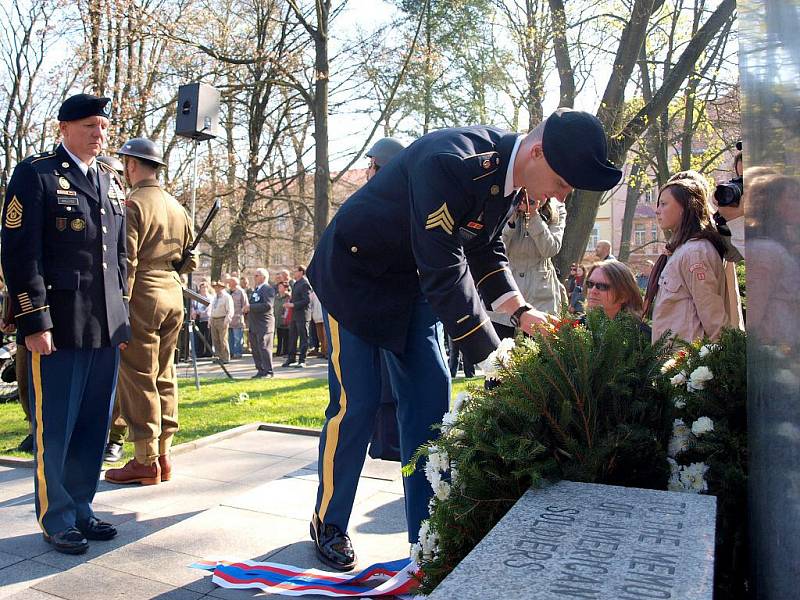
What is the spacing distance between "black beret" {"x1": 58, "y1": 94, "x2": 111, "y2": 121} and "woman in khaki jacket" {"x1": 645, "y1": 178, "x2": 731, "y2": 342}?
3103mm

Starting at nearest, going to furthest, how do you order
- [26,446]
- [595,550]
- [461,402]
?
1. [595,550]
2. [461,402]
3. [26,446]

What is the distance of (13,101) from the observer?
25.5 metres

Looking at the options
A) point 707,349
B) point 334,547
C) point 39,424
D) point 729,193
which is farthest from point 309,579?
point 729,193

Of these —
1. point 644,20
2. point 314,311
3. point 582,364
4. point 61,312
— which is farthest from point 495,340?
point 314,311

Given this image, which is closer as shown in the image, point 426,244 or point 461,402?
point 461,402

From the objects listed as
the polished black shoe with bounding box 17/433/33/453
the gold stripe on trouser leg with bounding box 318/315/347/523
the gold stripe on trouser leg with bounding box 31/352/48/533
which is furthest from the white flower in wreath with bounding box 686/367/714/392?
the polished black shoe with bounding box 17/433/33/453

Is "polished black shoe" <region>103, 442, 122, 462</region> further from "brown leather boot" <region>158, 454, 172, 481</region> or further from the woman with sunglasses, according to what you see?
the woman with sunglasses

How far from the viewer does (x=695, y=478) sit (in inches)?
98.1

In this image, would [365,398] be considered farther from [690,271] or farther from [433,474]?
[690,271]

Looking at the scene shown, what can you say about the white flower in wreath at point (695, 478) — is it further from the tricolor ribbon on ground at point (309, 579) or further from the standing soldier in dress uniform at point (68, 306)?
the standing soldier in dress uniform at point (68, 306)

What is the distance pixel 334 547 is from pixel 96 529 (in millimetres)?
1267

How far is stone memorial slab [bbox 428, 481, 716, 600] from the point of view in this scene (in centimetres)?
156

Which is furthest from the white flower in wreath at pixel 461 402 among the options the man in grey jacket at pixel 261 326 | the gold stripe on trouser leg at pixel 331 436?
the man in grey jacket at pixel 261 326

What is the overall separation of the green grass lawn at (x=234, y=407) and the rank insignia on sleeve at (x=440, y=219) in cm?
348
